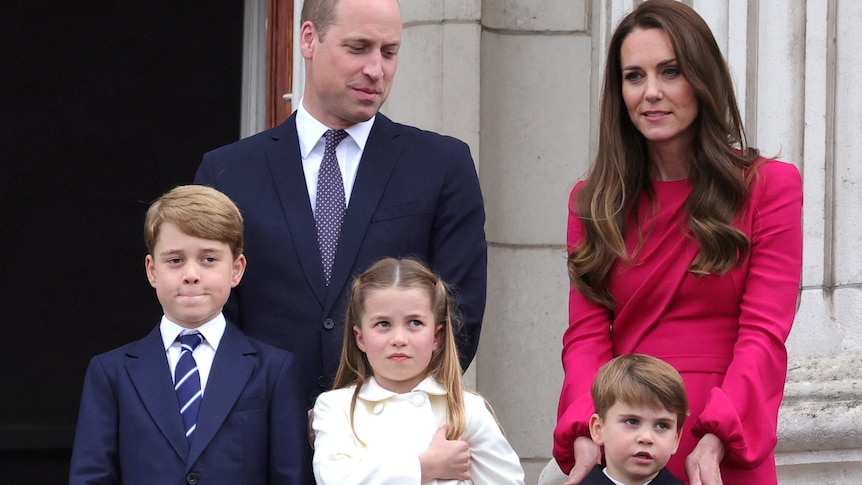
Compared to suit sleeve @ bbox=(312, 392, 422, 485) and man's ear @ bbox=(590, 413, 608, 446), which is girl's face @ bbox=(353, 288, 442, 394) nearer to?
suit sleeve @ bbox=(312, 392, 422, 485)

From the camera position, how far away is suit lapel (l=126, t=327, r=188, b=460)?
9.81 ft

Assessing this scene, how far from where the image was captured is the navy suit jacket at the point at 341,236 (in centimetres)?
321

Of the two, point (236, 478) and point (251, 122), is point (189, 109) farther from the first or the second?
point (236, 478)

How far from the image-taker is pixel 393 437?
2973mm

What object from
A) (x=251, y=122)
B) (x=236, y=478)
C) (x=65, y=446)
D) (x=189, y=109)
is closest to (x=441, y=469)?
(x=236, y=478)

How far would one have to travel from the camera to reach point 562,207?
564cm

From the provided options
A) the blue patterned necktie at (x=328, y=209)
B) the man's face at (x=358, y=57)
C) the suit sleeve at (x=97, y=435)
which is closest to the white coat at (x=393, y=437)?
the blue patterned necktie at (x=328, y=209)

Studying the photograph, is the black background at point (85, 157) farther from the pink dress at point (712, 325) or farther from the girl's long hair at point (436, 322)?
the pink dress at point (712, 325)

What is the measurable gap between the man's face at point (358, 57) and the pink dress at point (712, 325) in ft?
2.03

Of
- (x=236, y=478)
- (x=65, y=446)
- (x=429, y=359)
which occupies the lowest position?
(x=65, y=446)

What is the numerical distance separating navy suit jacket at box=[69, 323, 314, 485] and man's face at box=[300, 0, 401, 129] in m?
0.63

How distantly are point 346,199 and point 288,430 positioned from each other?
58cm

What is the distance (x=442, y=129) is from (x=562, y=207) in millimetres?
608

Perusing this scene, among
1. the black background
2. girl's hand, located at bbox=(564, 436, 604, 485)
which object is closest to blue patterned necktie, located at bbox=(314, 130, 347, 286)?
girl's hand, located at bbox=(564, 436, 604, 485)
